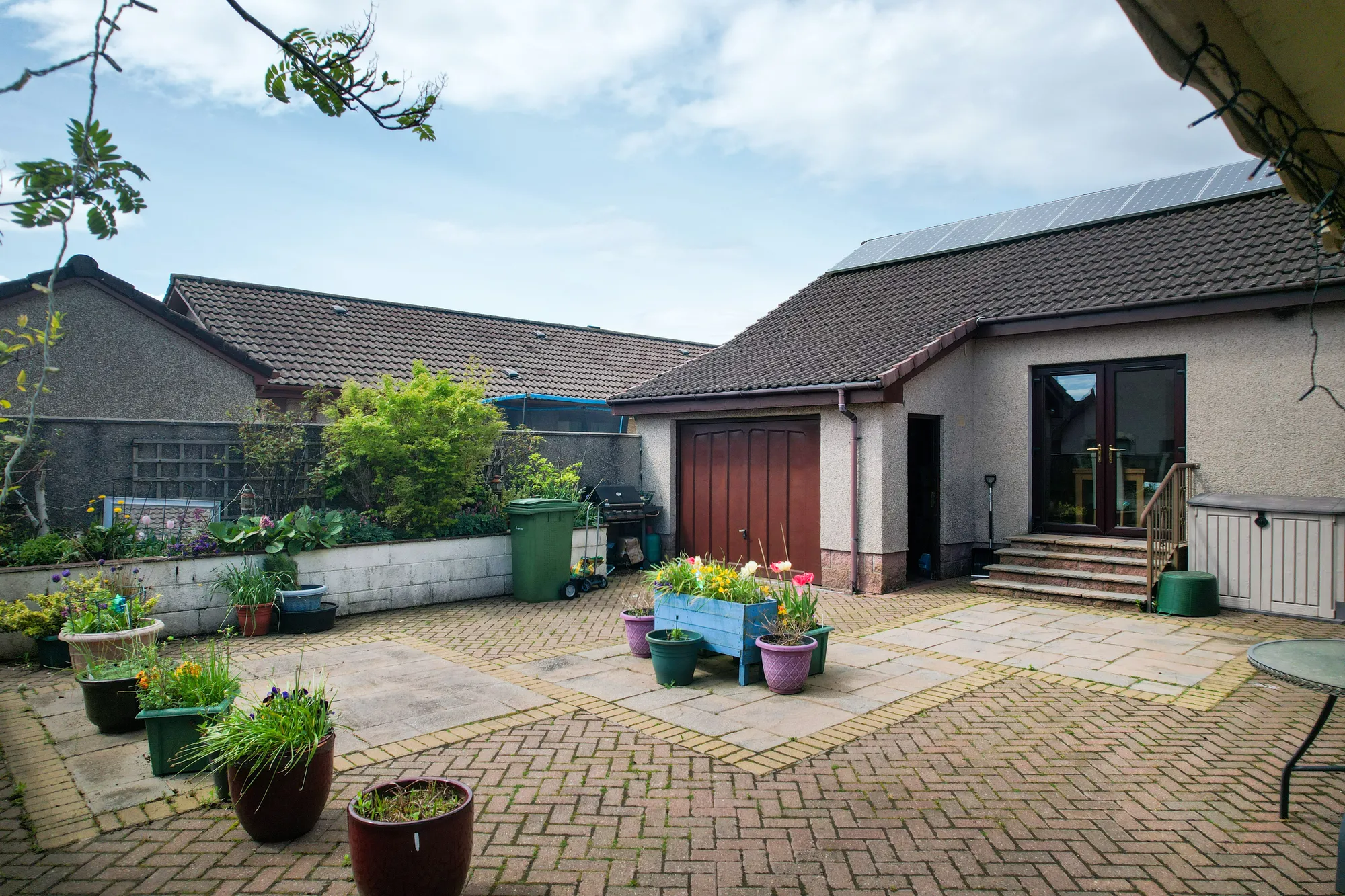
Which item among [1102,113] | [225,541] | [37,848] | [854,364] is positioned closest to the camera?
[37,848]

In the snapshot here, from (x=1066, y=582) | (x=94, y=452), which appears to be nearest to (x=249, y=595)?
(x=94, y=452)

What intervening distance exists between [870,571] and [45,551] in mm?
8498

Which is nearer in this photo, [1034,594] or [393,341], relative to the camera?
[1034,594]

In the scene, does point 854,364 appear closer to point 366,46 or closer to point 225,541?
point 225,541

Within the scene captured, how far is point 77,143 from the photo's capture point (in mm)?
1452

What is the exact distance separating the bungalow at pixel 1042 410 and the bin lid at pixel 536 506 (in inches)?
114

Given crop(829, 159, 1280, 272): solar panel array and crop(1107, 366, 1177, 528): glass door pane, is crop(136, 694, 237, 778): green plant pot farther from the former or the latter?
crop(829, 159, 1280, 272): solar panel array

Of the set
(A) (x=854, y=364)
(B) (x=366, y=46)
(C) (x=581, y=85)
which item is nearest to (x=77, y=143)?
(B) (x=366, y=46)

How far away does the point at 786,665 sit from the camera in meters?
5.64

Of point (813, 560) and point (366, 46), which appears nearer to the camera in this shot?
point (366, 46)

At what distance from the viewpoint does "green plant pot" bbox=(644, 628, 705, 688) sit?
587 centimetres

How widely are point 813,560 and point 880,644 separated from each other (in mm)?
3345

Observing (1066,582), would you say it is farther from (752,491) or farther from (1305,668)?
(1305,668)

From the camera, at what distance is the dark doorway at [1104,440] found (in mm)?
9625
